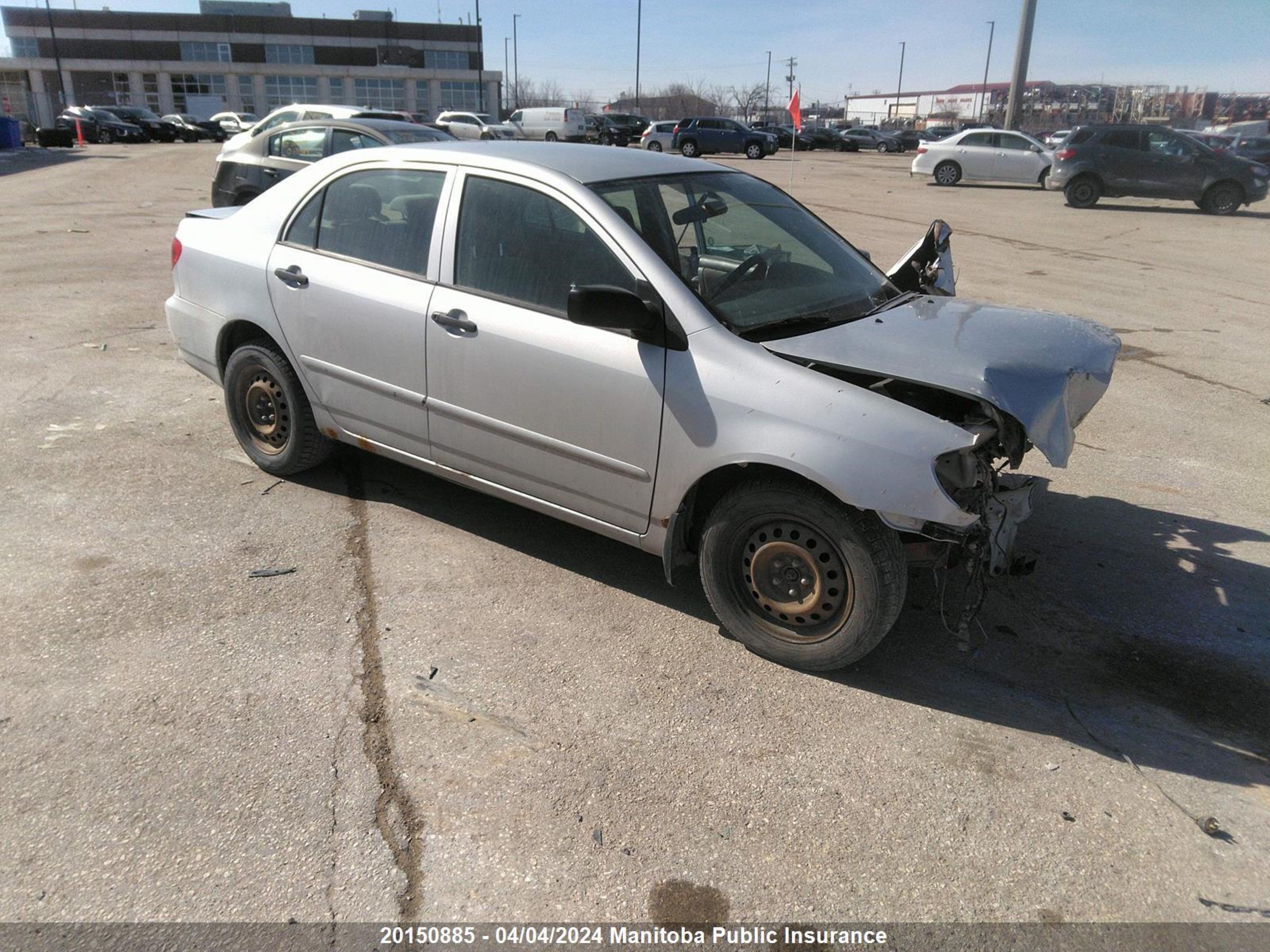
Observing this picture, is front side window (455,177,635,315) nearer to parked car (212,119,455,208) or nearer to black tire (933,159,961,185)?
parked car (212,119,455,208)

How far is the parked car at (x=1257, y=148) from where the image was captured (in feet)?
105

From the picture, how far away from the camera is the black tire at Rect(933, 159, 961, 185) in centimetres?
2608

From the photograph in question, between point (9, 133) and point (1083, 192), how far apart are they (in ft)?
128

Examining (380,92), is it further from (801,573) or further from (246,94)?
(801,573)

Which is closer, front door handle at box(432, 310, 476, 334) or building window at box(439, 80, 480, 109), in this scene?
front door handle at box(432, 310, 476, 334)

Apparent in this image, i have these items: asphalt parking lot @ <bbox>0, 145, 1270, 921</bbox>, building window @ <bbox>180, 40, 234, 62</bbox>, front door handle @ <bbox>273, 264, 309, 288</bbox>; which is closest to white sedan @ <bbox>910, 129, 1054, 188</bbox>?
asphalt parking lot @ <bbox>0, 145, 1270, 921</bbox>

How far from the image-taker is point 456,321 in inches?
156

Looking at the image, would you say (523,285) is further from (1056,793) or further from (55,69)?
(55,69)

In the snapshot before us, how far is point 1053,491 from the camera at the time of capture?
5.25 metres

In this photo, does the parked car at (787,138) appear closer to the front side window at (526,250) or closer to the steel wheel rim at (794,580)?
the front side window at (526,250)

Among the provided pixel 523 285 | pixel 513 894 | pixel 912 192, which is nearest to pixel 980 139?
pixel 912 192

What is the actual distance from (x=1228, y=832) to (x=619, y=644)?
2047 millimetres

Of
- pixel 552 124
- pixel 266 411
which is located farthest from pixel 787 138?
pixel 266 411

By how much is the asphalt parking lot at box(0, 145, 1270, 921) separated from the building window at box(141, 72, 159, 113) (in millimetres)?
92159
